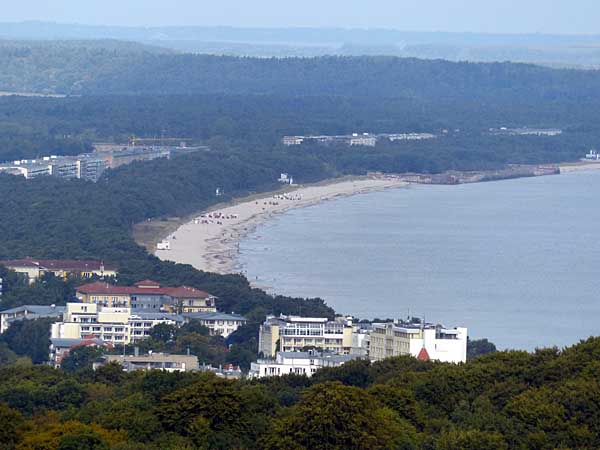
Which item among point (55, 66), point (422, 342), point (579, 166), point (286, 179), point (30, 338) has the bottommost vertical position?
point (579, 166)

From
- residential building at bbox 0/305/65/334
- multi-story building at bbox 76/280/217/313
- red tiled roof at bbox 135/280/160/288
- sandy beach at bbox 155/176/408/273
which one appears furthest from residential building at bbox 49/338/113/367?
sandy beach at bbox 155/176/408/273

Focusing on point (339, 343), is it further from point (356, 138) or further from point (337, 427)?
point (356, 138)

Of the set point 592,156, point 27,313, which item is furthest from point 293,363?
point 592,156

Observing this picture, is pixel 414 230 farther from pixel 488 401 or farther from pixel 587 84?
pixel 587 84

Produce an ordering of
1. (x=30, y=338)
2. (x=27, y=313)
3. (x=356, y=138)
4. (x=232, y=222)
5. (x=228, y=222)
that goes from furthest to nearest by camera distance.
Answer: (x=356, y=138)
(x=232, y=222)
(x=228, y=222)
(x=27, y=313)
(x=30, y=338)

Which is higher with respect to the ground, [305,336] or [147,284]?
[305,336]

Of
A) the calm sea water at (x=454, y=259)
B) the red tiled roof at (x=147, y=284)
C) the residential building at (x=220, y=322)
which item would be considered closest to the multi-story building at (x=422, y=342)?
the residential building at (x=220, y=322)

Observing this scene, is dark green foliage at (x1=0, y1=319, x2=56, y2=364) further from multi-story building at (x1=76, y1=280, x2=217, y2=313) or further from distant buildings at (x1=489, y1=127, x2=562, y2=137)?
distant buildings at (x1=489, y1=127, x2=562, y2=137)
